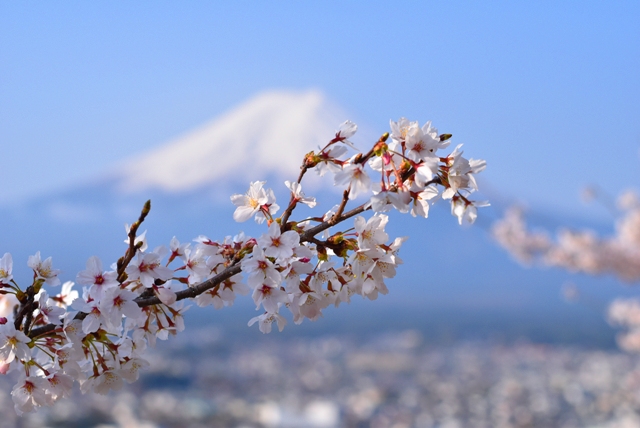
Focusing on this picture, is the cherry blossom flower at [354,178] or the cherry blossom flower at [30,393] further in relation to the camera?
the cherry blossom flower at [30,393]

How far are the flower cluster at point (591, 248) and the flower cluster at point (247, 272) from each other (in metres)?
7.07

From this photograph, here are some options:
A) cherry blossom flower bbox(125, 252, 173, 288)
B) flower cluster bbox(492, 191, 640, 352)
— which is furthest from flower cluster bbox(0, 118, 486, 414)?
flower cluster bbox(492, 191, 640, 352)

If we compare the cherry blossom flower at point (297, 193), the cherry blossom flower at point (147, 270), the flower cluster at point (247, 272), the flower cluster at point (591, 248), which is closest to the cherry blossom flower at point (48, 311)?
the flower cluster at point (247, 272)

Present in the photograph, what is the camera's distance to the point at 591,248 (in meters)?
7.24

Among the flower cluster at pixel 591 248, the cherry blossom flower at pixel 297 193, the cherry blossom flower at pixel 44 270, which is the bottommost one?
the cherry blossom flower at pixel 44 270

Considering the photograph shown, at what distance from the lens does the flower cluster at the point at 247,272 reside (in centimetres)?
80

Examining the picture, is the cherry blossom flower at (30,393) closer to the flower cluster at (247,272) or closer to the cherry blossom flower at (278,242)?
the flower cluster at (247,272)

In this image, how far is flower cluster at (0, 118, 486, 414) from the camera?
80 cm

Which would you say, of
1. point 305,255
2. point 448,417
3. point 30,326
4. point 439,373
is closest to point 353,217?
point 305,255

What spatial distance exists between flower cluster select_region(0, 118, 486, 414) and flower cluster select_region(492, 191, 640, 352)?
7.07m

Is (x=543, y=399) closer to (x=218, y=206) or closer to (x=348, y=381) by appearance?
(x=348, y=381)

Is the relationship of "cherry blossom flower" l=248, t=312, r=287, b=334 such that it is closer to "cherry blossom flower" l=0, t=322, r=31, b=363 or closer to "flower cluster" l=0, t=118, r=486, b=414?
"flower cluster" l=0, t=118, r=486, b=414

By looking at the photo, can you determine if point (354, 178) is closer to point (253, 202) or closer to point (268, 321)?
point (253, 202)

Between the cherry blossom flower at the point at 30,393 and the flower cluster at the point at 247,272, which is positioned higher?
the flower cluster at the point at 247,272
